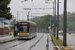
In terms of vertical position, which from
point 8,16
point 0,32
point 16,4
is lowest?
point 0,32

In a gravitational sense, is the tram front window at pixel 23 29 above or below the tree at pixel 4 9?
below

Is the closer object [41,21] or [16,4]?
[16,4]

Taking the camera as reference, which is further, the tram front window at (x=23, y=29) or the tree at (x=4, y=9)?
the tram front window at (x=23, y=29)

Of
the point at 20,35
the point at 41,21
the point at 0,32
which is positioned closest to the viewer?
the point at 20,35

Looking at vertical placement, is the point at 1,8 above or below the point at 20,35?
above

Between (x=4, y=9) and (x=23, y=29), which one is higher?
(x=4, y=9)

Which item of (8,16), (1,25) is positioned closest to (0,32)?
(1,25)

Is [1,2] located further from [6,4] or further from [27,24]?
[27,24]

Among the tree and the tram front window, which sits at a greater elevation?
the tree

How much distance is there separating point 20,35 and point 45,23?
64.5 m

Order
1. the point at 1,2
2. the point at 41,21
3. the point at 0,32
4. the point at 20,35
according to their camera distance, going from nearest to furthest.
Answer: the point at 1,2 < the point at 20,35 < the point at 0,32 < the point at 41,21

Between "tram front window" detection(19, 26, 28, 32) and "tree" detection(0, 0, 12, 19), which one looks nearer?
"tree" detection(0, 0, 12, 19)

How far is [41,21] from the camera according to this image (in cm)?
8800

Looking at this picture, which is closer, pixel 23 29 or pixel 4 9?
pixel 4 9
